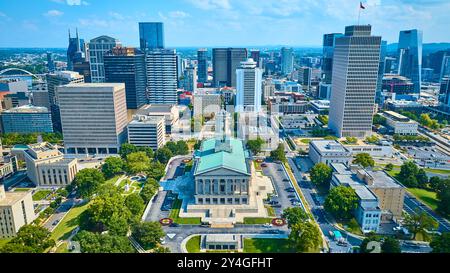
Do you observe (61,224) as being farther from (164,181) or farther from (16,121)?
(16,121)

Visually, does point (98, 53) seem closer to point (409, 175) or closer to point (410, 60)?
point (409, 175)

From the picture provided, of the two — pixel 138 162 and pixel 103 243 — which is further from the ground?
pixel 138 162

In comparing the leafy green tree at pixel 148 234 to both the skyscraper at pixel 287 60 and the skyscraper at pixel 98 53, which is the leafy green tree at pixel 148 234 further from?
the skyscraper at pixel 287 60

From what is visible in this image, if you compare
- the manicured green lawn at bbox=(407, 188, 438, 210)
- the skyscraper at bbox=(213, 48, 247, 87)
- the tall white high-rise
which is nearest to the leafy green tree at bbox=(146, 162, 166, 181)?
the manicured green lawn at bbox=(407, 188, 438, 210)

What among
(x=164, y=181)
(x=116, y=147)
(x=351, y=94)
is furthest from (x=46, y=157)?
(x=351, y=94)

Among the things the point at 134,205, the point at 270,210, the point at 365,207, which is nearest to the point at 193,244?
the point at 134,205

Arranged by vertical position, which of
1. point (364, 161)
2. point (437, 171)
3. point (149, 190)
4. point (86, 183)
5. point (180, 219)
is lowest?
point (180, 219)
